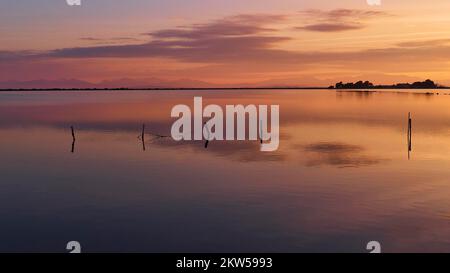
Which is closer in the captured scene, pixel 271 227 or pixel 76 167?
pixel 271 227

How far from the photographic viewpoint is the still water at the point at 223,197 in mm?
21672

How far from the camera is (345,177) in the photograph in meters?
36.6

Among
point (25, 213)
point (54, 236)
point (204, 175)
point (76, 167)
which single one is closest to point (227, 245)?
point (54, 236)

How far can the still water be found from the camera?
2167 cm

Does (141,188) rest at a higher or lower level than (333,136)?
lower

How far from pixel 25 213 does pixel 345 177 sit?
21.7 meters

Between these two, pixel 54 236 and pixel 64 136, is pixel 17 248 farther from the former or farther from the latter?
pixel 64 136

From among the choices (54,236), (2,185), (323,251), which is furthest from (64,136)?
(323,251)

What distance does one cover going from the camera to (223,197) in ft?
98.7

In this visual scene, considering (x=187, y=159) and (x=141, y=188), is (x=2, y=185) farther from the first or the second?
(x=187, y=159)
